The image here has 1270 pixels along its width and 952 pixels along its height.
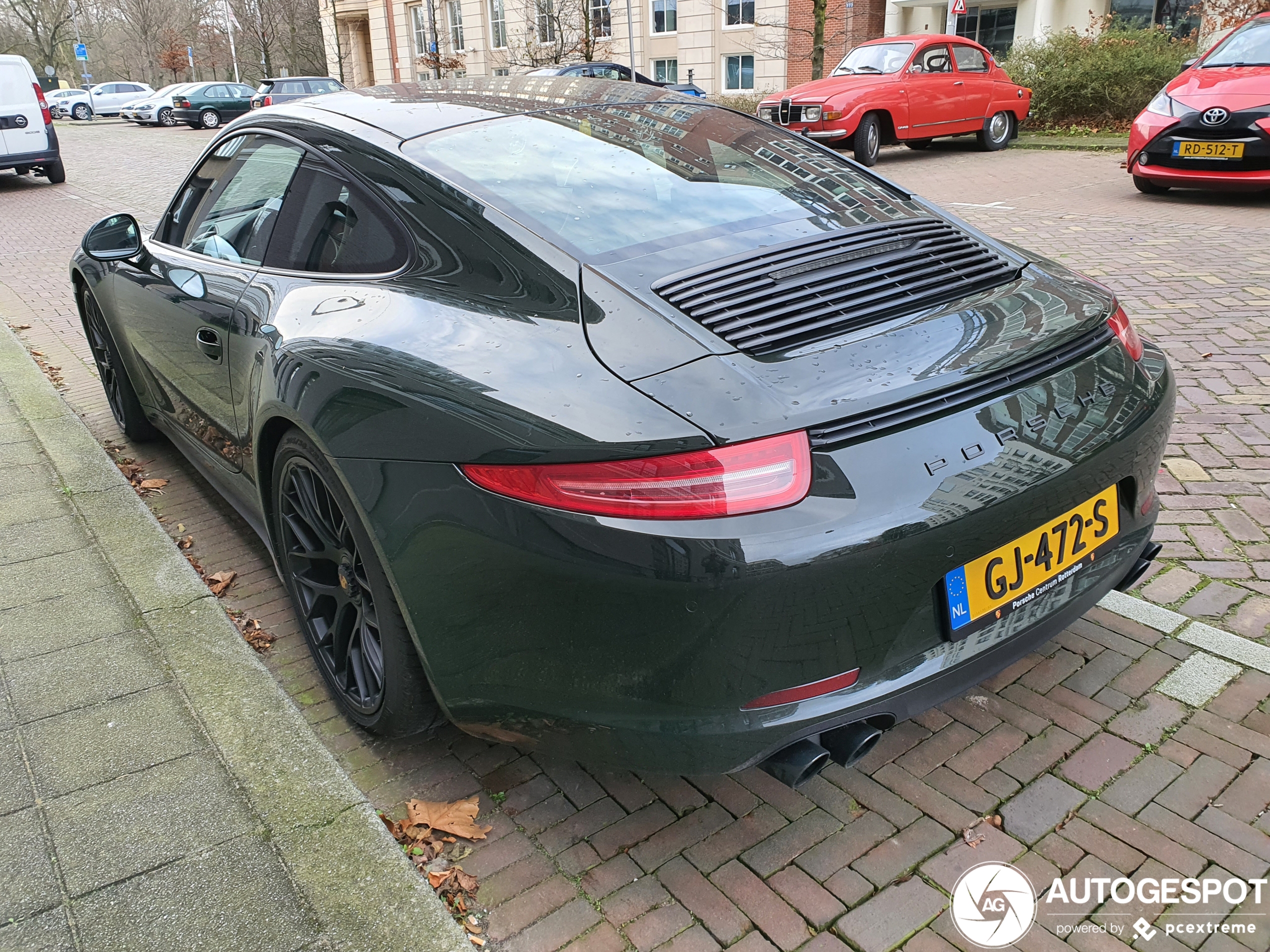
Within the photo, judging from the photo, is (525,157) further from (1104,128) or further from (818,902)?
(1104,128)

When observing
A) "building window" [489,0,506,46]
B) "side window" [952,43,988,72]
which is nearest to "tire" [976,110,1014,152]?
"side window" [952,43,988,72]

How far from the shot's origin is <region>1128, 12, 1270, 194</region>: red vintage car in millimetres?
8523

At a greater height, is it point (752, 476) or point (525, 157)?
point (525, 157)

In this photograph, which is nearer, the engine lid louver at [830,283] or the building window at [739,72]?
the engine lid louver at [830,283]

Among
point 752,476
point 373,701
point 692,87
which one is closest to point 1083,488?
point 752,476

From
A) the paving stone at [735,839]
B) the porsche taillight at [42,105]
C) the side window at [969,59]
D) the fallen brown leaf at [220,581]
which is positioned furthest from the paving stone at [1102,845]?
the porsche taillight at [42,105]

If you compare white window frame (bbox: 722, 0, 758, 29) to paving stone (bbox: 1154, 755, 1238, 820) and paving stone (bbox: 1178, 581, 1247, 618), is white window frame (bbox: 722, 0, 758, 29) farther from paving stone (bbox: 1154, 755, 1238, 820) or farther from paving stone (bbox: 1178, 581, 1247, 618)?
paving stone (bbox: 1154, 755, 1238, 820)

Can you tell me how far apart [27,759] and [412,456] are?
1386 millimetres

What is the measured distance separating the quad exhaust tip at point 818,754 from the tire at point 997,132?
593 inches

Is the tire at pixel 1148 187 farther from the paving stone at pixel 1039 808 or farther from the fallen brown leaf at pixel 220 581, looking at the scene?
the fallen brown leaf at pixel 220 581

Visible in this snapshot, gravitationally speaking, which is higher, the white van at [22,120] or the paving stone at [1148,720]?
the white van at [22,120]

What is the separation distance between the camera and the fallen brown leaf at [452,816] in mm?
2211

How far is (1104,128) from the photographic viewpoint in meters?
17.2

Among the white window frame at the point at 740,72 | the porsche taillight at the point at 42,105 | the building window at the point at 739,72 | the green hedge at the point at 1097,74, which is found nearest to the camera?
the porsche taillight at the point at 42,105
